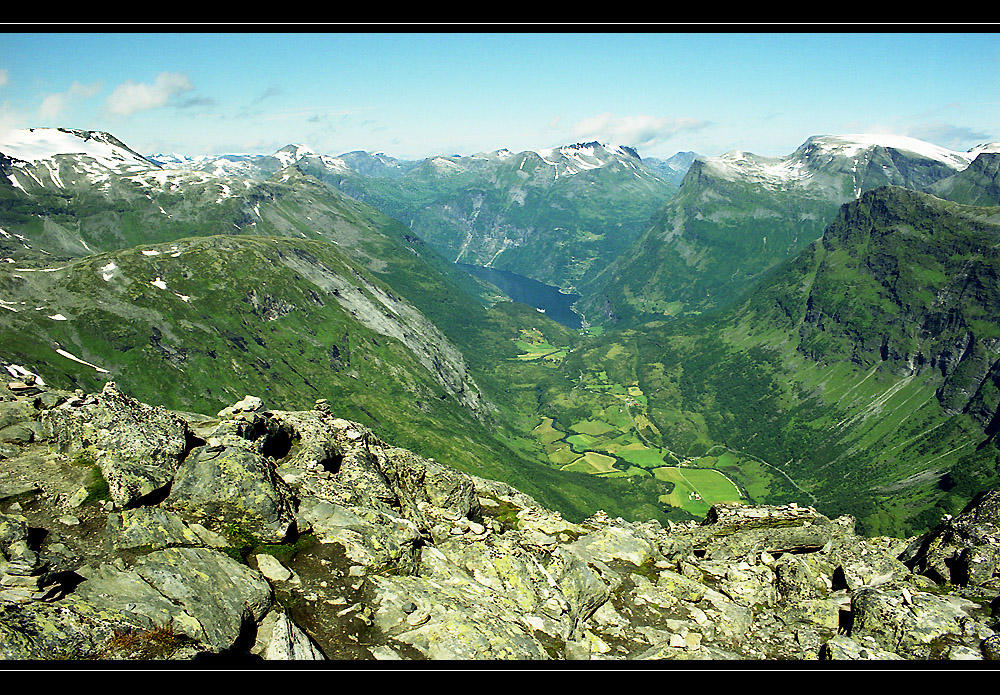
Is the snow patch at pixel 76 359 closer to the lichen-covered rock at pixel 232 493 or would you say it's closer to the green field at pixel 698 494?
the lichen-covered rock at pixel 232 493

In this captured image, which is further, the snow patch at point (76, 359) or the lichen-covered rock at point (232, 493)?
the snow patch at point (76, 359)

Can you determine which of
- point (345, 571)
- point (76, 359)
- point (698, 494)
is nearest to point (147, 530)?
point (345, 571)

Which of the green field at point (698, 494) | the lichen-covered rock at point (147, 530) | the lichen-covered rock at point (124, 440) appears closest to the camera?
the lichen-covered rock at point (147, 530)

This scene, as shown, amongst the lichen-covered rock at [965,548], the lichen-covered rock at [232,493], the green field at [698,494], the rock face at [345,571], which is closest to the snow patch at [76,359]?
the rock face at [345,571]

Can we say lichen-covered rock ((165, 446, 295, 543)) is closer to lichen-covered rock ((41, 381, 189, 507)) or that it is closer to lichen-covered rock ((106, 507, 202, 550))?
lichen-covered rock ((41, 381, 189, 507))

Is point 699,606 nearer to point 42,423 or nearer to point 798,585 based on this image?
point 798,585

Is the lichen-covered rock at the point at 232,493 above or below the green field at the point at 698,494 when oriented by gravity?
above

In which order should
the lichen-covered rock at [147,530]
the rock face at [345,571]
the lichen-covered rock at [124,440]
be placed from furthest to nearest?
1. the lichen-covered rock at [124,440]
2. the lichen-covered rock at [147,530]
3. the rock face at [345,571]

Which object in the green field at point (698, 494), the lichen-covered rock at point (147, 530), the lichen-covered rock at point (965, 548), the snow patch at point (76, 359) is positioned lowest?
the green field at point (698, 494)

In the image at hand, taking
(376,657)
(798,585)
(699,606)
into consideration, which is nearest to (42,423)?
(376,657)
